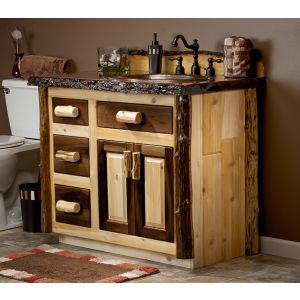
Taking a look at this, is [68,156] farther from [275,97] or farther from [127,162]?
[275,97]

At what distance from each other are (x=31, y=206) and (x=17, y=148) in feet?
1.11

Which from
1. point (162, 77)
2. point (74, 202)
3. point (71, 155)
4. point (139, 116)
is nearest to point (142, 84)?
point (139, 116)

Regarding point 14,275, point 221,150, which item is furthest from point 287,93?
point 14,275

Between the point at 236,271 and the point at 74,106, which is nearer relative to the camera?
the point at 236,271

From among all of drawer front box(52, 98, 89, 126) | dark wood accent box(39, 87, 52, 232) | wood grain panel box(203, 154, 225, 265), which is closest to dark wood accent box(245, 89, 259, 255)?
wood grain panel box(203, 154, 225, 265)

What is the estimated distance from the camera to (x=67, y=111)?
308cm

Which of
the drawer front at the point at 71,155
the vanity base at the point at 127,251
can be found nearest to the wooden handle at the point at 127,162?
the drawer front at the point at 71,155

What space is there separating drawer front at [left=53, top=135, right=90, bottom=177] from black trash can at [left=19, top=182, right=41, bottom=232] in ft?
1.25

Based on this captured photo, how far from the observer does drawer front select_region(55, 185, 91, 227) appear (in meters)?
3.14

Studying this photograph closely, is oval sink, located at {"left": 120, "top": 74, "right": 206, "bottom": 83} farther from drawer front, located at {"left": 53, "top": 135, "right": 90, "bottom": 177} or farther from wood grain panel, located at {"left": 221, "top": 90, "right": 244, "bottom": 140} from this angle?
drawer front, located at {"left": 53, "top": 135, "right": 90, "bottom": 177}

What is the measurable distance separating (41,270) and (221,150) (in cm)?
92

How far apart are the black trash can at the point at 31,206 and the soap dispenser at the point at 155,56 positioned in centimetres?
91

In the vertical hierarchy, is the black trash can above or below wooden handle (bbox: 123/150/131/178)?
below

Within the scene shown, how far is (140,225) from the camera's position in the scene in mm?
2922
